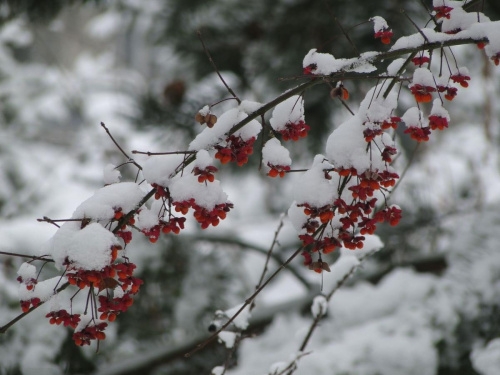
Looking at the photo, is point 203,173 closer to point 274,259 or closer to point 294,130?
point 294,130

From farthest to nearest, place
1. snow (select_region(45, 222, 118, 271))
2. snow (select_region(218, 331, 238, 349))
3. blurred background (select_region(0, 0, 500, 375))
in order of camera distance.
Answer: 1. blurred background (select_region(0, 0, 500, 375))
2. snow (select_region(218, 331, 238, 349))
3. snow (select_region(45, 222, 118, 271))

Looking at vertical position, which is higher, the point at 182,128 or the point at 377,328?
the point at 182,128

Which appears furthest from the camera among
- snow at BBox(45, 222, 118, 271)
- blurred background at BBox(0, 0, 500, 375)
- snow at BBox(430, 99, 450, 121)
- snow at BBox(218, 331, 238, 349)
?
blurred background at BBox(0, 0, 500, 375)

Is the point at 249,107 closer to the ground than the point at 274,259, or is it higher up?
closer to the ground

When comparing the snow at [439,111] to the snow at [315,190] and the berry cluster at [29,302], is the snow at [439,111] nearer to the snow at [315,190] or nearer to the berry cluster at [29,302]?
the snow at [315,190]

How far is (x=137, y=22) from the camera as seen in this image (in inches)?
169

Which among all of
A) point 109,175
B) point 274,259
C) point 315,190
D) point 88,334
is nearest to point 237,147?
point 315,190

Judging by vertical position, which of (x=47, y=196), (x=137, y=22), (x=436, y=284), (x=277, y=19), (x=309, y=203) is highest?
(x=137, y=22)

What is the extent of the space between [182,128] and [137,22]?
6.39 feet

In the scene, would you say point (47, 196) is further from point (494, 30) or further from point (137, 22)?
point (494, 30)

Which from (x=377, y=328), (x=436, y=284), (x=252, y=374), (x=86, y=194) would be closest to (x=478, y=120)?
(x=436, y=284)

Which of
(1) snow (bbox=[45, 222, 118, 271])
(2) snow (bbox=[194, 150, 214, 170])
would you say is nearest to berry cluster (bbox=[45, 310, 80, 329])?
(1) snow (bbox=[45, 222, 118, 271])

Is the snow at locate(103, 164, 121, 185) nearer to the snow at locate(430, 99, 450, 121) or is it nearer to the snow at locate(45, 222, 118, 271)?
the snow at locate(45, 222, 118, 271)

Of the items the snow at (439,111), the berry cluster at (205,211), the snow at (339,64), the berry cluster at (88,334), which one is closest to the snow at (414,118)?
the snow at (439,111)
